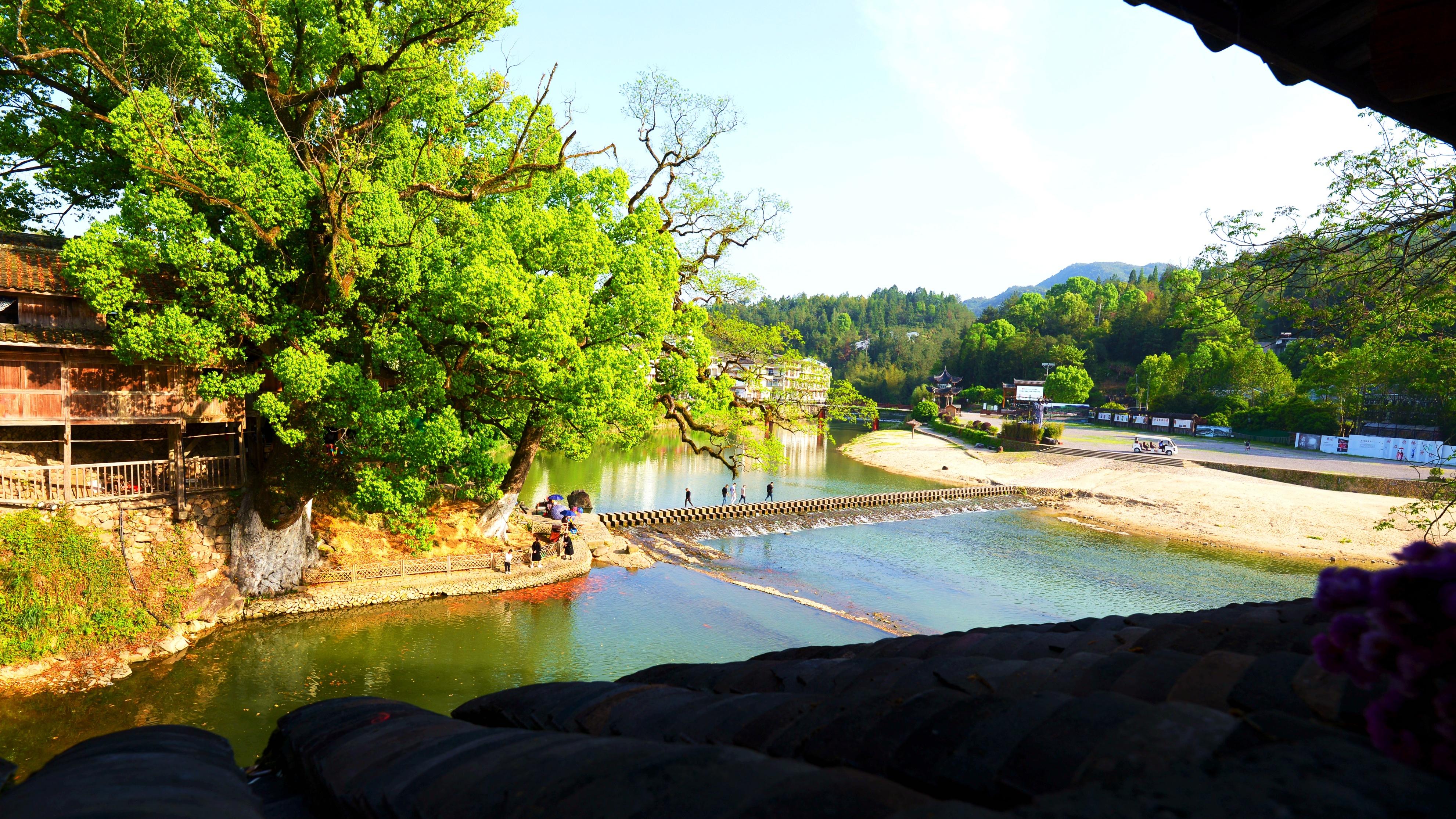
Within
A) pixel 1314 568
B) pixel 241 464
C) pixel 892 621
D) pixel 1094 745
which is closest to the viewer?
pixel 1094 745

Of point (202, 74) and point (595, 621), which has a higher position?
point (202, 74)

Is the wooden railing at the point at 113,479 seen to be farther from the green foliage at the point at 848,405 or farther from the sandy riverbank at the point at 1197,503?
the sandy riverbank at the point at 1197,503

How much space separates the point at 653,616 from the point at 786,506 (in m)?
16.6

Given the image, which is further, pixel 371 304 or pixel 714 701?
pixel 371 304

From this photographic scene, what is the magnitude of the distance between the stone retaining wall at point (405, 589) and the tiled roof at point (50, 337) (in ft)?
22.5

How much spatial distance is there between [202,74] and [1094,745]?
2137cm

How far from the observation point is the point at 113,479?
15.5 m

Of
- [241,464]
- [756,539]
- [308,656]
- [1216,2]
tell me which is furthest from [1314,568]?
[241,464]

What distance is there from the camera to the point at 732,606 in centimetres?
1962

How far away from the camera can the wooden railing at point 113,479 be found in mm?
13578

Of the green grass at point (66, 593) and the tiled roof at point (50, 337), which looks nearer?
the green grass at point (66, 593)

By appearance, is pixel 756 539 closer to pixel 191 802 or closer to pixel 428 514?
pixel 428 514

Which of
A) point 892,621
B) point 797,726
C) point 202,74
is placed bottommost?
point 892,621

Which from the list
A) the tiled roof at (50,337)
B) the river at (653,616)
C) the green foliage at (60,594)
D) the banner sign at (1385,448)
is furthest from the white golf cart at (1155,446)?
the tiled roof at (50,337)
